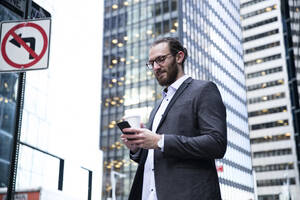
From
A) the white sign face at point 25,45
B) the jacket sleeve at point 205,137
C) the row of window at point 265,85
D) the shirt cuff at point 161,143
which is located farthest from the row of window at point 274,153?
the shirt cuff at point 161,143

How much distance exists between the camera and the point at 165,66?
2.75m

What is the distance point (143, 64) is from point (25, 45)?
6282cm

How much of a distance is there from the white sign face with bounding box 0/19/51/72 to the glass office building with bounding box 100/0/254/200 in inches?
2178

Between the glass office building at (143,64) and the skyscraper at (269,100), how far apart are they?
9490 mm

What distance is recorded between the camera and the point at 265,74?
9825 centimetres

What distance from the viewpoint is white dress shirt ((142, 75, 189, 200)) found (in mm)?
2500

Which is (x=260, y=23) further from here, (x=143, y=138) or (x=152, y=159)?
(x=143, y=138)

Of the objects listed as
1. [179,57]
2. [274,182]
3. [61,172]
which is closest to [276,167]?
[274,182]

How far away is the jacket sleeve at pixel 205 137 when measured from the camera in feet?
7.87

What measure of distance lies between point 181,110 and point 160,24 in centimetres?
6771

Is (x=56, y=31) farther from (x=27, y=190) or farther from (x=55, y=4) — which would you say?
(x=27, y=190)

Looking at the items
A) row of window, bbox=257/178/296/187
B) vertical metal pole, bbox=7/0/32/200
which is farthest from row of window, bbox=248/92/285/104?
vertical metal pole, bbox=7/0/32/200

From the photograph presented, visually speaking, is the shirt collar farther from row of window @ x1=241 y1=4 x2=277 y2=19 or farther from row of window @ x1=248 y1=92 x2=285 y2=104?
row of window @ x1=241 y1=4 x2=277 y2=19

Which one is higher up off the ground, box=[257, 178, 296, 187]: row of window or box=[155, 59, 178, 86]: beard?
box=[257, 178, 296, 187]: row of window
